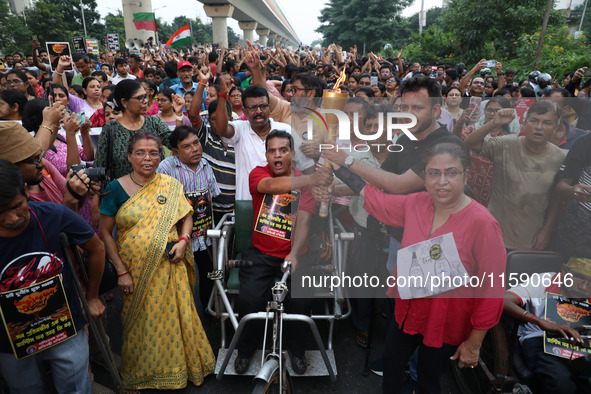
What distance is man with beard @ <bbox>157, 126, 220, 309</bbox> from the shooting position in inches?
121

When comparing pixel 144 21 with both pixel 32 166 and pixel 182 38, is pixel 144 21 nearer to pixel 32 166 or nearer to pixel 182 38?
pixel 182 38

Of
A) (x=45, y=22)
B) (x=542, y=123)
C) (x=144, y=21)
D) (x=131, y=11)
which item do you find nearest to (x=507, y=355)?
(x=542, y=123)

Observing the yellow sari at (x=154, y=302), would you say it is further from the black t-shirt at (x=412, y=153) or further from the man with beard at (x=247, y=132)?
the black t-shirt at (x=412, y=153)

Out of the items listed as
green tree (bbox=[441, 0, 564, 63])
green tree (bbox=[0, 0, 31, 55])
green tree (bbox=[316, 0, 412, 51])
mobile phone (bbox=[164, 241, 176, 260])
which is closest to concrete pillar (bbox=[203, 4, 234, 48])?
green tree (bbox=[316, 0, 412, 51])

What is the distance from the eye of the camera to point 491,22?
749 inches

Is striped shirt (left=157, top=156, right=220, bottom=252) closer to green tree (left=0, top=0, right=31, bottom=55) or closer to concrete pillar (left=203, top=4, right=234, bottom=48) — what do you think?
green tree (left=0, top=0, right=31, bottom=55)

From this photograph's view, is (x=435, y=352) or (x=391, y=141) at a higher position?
(x=391, y=141)

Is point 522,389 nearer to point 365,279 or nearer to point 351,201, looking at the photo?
point 365,279

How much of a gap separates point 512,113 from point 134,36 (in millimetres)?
32491

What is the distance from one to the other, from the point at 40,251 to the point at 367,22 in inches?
1422

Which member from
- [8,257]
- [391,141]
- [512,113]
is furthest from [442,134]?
[8,257]

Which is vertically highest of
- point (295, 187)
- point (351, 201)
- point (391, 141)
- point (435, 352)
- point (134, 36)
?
point (134, 36)

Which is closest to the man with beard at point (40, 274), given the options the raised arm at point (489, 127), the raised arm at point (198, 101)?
the raised arm at point (198, 101)

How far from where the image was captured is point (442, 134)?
2053 millimetres
